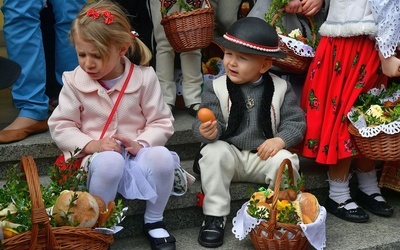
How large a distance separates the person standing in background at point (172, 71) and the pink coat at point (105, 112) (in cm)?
97

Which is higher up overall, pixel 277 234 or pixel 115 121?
pixel 115 121

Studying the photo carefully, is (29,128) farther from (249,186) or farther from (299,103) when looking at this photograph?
(299,103)

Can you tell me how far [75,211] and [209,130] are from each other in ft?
3.14

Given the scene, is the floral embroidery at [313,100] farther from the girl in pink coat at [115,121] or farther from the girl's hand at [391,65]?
the girl in pink coat at [115,121]

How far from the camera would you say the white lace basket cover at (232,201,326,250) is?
369cm

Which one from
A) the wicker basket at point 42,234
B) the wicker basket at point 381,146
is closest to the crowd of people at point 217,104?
the wicker basket at point 381,146

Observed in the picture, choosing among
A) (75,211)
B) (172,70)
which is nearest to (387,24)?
(172,70)

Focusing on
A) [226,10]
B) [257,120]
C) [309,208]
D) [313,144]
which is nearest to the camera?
[309,208]

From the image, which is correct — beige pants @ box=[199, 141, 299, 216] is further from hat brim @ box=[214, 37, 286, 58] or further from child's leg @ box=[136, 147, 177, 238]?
hat brim @ box=[214, 37, 286, 58]

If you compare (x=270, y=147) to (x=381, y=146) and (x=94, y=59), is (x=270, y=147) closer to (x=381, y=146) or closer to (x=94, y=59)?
(x=381, y=146)

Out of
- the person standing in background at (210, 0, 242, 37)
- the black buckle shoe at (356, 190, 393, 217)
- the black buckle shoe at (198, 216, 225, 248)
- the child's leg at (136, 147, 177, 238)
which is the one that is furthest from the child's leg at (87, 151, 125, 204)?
the person standing in background at (210, 0, 242, 37)

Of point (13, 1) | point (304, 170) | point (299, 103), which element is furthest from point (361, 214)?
point (13, 1)

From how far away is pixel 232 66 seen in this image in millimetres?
4125

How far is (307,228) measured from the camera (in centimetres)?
367
